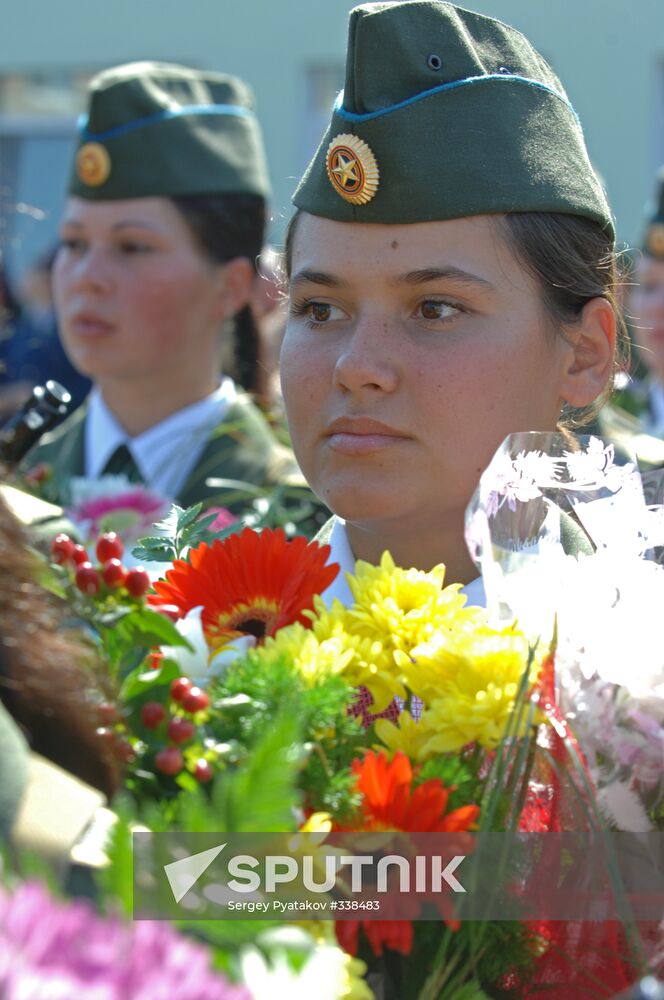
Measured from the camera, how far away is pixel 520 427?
6.13 ft

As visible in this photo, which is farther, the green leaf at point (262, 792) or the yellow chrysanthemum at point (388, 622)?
the yellow chrysanthemum at point (388, 622)

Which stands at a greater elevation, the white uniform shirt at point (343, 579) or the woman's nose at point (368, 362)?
the woman's nose at point (368, 362)

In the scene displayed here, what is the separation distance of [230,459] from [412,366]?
5.52ft

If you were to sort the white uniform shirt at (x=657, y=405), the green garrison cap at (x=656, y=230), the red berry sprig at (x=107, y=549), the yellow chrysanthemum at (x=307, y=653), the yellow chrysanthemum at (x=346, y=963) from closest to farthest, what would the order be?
the yellow chrysanthemum at (x=346, y=963) < the yellow chrysanthemum at (x=307, y=653) < the red berry sprig at (x=107, y=549) < the white uniform shirt at (x=657, y=405) < the green garrison cap at (x=656, y=230)

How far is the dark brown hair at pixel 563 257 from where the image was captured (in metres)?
1.86

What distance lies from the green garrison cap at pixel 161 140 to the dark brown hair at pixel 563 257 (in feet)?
4.98

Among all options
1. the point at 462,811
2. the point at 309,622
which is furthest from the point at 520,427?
the point at 462,811

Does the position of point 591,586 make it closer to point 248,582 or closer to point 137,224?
point 248,582

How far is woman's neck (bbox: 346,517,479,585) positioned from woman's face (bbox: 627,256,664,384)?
8.70 ft

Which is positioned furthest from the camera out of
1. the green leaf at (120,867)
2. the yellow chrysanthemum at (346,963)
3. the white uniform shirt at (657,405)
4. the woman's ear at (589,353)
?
the white uniform shirt at (657,405)

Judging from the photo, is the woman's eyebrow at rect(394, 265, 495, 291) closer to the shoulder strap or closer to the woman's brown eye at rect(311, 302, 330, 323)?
the woman's brown eye at rect(311, 302, 330, 323)

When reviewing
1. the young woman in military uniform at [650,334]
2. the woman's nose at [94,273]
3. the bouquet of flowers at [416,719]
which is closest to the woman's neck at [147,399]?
the woman's nose at [94,273]

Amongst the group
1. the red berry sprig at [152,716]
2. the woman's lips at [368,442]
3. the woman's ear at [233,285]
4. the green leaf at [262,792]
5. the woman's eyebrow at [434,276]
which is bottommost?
the woman's ear at [233,285]

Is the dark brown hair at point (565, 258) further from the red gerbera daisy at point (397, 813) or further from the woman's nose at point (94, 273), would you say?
the woman's nose at point (94, 273)
